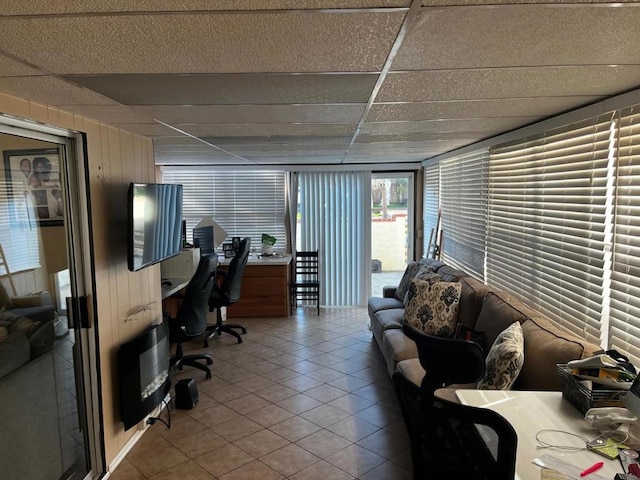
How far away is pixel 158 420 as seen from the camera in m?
3.46

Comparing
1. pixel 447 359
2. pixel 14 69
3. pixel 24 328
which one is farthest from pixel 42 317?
pixel 447 359

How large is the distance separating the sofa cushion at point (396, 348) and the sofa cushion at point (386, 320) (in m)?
0.15

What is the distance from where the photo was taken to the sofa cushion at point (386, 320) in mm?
4312

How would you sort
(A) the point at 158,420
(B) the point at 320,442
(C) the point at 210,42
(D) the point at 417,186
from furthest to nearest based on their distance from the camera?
(D) the point at 417,186, (A) the point at 158,420, (B) the point at 320,442, (C) the point at 210,42

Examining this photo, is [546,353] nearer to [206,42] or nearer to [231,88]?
[231,88]

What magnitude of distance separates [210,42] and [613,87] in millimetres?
1807

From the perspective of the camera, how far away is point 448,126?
123 inches

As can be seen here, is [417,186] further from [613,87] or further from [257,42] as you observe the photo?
[257,42]

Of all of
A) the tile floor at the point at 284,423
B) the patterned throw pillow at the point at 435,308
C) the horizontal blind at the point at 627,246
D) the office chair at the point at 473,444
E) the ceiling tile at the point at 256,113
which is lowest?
the tile floor at the point at 284,423

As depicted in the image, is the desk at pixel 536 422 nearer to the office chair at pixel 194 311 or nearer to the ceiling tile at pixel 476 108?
the ceiling tile at pixel 476 108

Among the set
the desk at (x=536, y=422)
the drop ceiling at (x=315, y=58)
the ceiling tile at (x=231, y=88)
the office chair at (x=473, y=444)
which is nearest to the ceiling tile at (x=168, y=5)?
the drop ceiling at (x=315, y=58)

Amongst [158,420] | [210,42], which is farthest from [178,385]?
[210,42]

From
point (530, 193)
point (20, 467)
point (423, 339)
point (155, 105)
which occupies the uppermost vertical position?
point (155, 105)

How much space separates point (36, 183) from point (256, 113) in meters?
1.20
